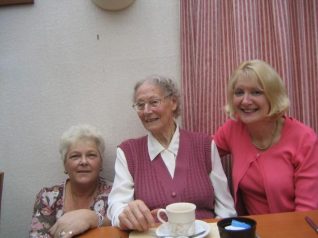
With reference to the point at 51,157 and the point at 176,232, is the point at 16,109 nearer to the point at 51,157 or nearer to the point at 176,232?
the point at 51,157

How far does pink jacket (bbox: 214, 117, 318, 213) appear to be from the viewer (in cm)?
145

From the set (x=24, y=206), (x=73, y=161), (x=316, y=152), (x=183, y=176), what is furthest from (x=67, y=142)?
(x=316, y=152)

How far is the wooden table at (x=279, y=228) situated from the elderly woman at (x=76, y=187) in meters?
0.61

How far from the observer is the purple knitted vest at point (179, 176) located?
4.98 ft

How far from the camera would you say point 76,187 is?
6.18 ft

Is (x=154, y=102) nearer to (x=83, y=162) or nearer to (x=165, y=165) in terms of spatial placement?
(x=165, y=165)

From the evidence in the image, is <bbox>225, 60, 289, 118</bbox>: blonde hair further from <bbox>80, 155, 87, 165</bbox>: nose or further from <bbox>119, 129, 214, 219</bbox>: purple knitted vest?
<bbox>80, 155, 87, 165</bbox>: nose

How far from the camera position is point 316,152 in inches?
58.6

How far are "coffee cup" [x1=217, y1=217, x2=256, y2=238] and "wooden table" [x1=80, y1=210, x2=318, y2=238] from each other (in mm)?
101

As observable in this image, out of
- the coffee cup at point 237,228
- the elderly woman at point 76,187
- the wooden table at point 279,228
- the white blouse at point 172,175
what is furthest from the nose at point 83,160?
the coffee cup at point 237,228

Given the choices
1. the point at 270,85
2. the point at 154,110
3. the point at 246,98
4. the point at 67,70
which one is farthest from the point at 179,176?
the point at 67,70

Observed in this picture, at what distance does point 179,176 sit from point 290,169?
18.1 inches

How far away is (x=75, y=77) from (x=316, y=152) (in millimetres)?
1232

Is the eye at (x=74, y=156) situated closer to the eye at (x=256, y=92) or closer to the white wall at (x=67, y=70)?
the white wall at (x=67, y=70)
